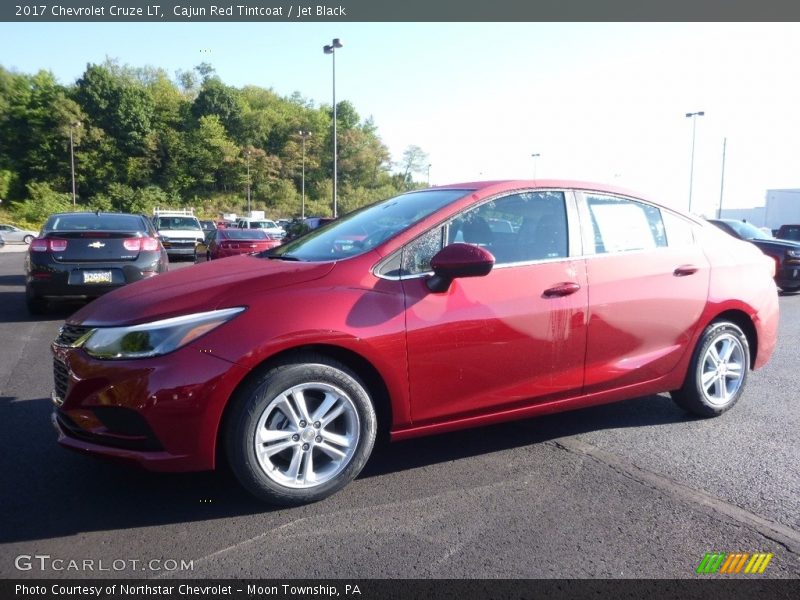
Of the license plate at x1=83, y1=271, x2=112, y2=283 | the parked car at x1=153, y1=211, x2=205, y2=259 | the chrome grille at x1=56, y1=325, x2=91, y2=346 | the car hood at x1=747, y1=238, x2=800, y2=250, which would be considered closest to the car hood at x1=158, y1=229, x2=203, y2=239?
the parked car at x1=153, y1=211, x2=205, y2=259

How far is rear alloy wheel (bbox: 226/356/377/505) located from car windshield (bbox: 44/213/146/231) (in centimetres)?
628

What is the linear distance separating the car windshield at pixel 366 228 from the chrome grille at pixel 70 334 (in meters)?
1.15

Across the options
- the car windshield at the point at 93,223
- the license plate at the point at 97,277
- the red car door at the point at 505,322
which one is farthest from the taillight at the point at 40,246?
the red car door at the point at 505,322

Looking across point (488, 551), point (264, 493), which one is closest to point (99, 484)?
point (264, 493)

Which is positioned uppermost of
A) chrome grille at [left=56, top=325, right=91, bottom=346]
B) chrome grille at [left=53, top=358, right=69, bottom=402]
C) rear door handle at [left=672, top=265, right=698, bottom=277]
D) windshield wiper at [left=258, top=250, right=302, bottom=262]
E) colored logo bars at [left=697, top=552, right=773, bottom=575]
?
windshield wiper at [left=258, top=250, right=302, bottom=262]

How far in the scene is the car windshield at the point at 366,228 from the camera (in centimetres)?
342

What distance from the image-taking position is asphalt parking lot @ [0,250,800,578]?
2.51 metres

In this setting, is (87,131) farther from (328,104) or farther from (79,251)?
(79,251)

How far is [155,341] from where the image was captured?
9.12ft

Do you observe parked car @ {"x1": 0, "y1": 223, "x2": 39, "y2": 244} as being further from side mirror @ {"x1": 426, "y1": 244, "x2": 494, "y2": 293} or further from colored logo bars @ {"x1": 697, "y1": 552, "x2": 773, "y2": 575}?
colored logo bars @ {"x1": 697, "y1": 552, "x2": 773, "y2": 575}

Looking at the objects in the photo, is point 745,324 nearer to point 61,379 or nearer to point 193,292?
point 193,292

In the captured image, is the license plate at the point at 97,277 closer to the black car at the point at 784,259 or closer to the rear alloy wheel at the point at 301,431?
the rear alloy wheel at the point at 301,431

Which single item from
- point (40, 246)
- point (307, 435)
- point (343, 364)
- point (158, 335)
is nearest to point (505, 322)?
point (343, 364)

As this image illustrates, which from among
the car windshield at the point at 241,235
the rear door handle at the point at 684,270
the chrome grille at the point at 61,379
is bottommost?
the chrome grille at the point at 61,379
